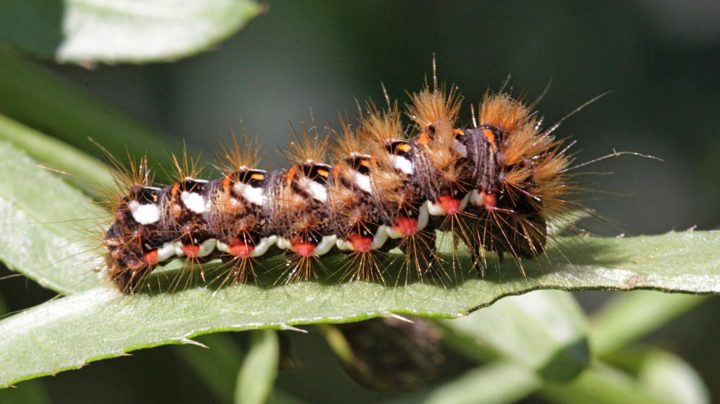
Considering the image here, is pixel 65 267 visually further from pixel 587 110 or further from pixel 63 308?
pixel 587 110

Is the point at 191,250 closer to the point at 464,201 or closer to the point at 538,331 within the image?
the point at 464,201

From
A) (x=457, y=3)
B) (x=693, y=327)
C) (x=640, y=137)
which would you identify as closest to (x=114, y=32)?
(x=457, y=3)

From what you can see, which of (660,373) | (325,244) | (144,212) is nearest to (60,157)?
(144,212)

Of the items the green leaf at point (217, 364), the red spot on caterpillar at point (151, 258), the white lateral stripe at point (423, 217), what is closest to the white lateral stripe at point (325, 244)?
the white lateral stripe at point (423, 217)

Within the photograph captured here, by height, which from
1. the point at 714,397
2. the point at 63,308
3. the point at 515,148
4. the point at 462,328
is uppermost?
the point at 515,148

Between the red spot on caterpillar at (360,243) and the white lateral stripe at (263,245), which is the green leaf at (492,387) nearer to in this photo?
the red spot on caterpillar at (360,243)

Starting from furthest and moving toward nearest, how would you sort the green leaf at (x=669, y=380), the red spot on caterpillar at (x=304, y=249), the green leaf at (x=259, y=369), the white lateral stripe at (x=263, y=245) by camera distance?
the green leaf at (x=669, y=380) → the white lateral stripe at (x=263, y=245) → the red spot on caterpillar at (x=304, y=249) → the green leaf at (x=259, y=369)
